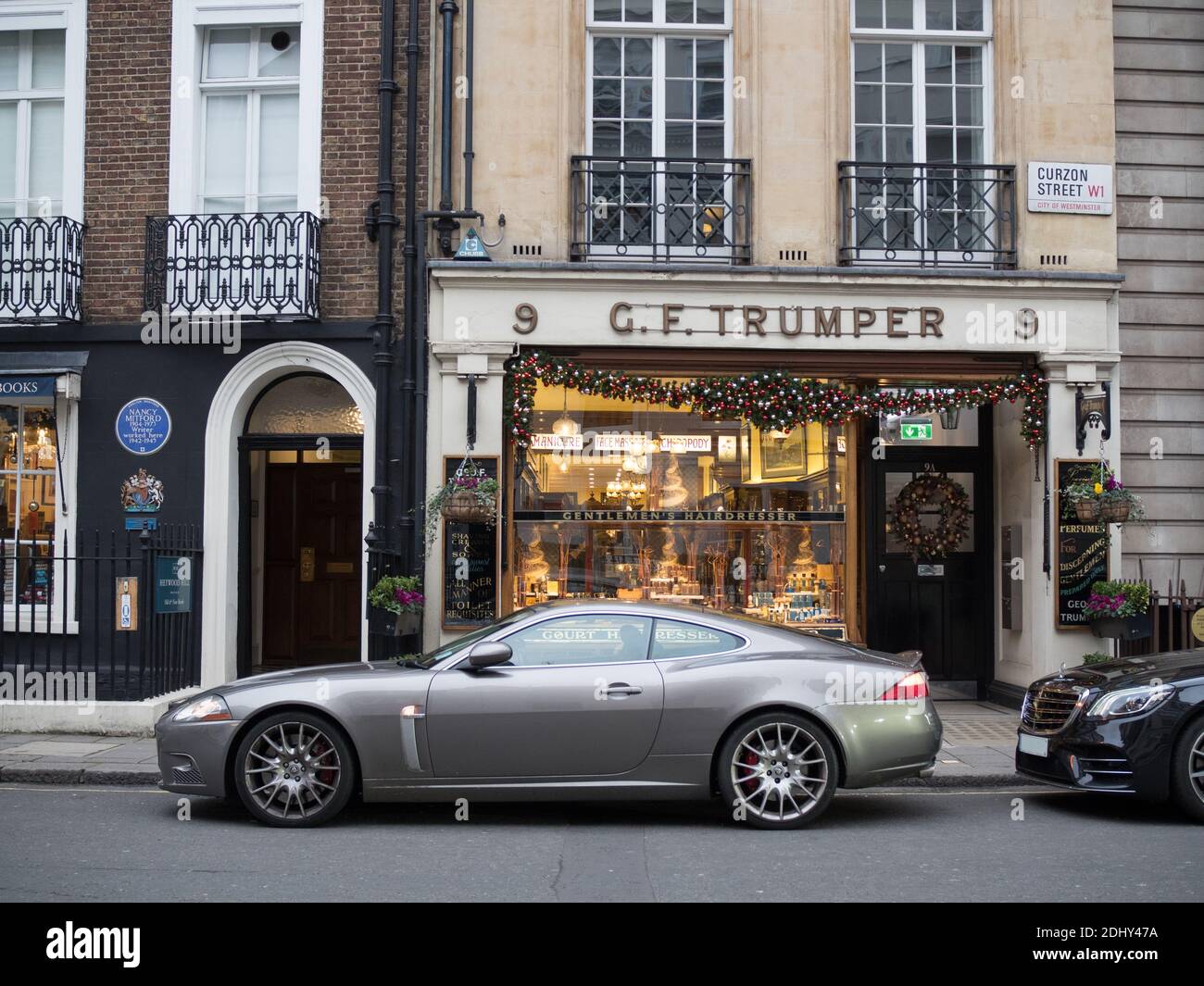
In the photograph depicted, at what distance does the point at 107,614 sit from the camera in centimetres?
1239

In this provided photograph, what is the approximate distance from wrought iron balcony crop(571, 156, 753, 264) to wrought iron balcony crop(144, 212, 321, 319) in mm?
2735

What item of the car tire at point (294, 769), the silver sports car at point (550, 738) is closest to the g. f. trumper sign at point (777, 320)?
the silver sports car at point (550, 738)

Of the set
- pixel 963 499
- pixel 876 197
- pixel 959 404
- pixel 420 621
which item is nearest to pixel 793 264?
pixel 876 197

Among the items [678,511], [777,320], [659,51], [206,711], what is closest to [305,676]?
[206,711]

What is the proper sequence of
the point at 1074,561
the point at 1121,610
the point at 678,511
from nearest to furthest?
the point at 1121,610
the point at 1074,561
the point at 678,511

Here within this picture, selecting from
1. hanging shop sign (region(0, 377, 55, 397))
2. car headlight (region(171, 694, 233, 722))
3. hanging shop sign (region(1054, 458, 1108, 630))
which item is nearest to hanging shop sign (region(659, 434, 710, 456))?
hanging shop sign (region(1054, 458, 1108, 630))

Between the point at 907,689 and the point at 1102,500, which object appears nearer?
the point at 907,689

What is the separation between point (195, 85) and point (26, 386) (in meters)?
3.57

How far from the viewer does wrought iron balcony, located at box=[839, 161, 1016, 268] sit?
12.4 metres

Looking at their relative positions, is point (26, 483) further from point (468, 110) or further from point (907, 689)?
point (907, 689)

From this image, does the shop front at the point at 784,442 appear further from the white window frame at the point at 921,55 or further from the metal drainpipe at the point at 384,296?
the white window frame at the point at 921,55

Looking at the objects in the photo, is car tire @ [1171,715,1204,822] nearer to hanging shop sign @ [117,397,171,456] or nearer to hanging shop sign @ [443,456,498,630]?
hanging shop sign @ [443,456,498,630]

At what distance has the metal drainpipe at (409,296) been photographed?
1219 centimetres

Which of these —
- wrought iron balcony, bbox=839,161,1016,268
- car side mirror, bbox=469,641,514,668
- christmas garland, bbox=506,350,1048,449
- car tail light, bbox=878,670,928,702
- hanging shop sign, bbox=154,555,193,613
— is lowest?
car tail light, bbox=878,670,928,702
